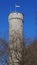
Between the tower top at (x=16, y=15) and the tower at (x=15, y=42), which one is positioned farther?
the tower top at (x=16, y=15)

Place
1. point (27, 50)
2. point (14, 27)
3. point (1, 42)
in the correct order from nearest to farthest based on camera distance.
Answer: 1. point (27, 50)
2. point (1, 42)
3. point (14, 27)

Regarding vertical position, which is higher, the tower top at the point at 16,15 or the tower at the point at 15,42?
the tower top at the point at 16,15

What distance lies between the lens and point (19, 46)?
1138 centimetres

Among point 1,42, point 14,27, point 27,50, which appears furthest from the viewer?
point 14,27

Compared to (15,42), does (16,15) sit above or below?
above

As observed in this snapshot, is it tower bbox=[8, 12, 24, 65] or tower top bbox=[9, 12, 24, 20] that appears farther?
tower top bbox=[9, 12, 24, 20]

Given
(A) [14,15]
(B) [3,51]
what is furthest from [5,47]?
(A) [14,15]

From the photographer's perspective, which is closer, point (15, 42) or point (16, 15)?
point (15, 42)

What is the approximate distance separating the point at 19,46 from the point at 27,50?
5.16 feet

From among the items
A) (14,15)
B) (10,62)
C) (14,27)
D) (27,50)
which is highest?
(14,15)

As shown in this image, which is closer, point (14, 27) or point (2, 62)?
point (2, 62)

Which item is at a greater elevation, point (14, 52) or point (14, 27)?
point (14, 27)

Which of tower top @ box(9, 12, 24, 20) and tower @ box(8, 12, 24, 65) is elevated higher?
tower top @ box(9, 12, 24, 20)

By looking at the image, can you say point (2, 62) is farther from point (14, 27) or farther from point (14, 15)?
point (14, 15)
